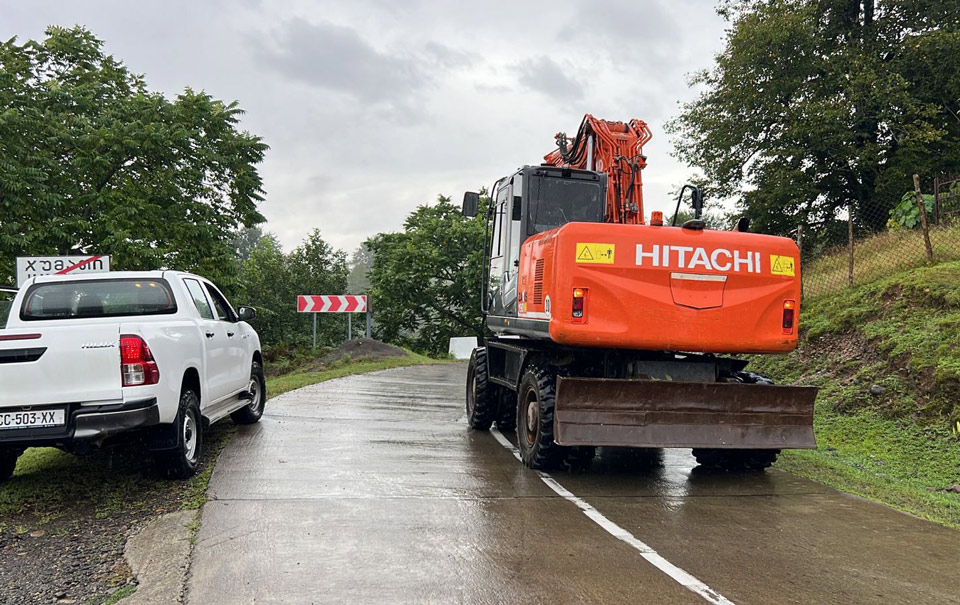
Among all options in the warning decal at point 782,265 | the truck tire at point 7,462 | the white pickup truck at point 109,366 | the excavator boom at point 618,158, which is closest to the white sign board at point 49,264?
the white pickup truck at point 109,366

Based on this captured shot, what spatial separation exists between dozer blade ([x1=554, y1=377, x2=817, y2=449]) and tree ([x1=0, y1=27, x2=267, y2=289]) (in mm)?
15375

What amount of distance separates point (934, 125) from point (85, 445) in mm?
26424

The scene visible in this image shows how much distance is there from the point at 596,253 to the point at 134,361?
403 cm

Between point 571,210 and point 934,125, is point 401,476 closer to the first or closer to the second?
point 571,210

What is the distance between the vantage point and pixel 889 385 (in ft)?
32.8

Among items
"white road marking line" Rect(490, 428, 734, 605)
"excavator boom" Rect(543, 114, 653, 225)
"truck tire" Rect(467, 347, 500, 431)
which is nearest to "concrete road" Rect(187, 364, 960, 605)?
"white road marking line" Rect(490, 428, 734, 605)

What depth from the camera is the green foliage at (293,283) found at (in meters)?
52.1

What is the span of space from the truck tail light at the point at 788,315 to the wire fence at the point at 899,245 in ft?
25.1

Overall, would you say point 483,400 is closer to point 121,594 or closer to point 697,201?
point 697,201

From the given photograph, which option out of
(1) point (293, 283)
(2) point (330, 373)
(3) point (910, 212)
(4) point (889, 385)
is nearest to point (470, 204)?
(4) point (889, 385)

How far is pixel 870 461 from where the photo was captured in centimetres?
820

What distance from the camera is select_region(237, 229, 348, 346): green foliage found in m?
52.1

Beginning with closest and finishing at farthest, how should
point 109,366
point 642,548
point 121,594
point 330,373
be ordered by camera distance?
point 121,594
point 642,548
point 109,366
point 330,373

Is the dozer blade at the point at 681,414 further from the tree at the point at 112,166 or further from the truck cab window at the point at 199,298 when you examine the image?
the tree at the point at 112,166
